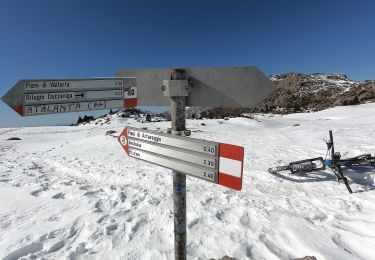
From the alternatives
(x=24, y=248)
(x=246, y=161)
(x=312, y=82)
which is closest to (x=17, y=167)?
(x=24, y=248)

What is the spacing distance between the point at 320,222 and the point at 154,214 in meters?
4.40

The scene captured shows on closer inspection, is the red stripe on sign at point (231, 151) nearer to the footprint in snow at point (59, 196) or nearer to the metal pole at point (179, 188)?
the metal pole at point (179, 188)

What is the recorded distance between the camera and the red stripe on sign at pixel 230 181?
2.59 metres

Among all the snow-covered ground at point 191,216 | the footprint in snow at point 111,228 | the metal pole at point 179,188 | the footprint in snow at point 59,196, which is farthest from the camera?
the footprint in snow at point 59,196

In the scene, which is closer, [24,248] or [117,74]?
[117,74]

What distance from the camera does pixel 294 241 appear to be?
5.98 meters

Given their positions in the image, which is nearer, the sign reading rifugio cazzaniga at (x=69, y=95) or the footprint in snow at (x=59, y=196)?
the sign reading rifugio cazzaniga at (x=69, y=95)

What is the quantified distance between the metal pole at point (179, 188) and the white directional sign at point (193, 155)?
185 mm

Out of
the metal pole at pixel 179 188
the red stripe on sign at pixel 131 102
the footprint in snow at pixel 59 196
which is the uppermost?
the red stripe on sign at pixel 131 102

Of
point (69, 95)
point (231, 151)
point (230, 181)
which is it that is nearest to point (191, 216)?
point (230, 181)

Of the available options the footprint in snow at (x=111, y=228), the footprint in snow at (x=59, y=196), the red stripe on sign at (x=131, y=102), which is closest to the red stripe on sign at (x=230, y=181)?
the red stripe on sign at (x=131, y=102)

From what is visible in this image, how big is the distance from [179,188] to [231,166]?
93 cm

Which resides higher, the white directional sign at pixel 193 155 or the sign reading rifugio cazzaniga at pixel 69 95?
the sign reading rifugio cazzaniga at pixel 69 95

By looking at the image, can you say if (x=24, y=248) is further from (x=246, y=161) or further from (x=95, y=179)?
(x=246, y=161)
